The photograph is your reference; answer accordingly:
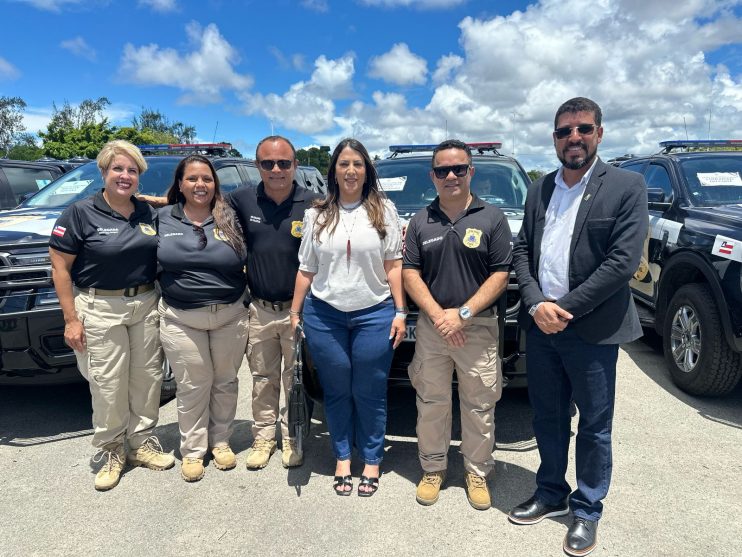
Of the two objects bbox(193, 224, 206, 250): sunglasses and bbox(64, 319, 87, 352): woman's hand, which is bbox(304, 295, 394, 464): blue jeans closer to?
bbox(193, 224, 206, 250): sunglasses

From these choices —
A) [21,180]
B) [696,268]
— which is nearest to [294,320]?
[696,268]

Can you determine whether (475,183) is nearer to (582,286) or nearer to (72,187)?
(582,286)

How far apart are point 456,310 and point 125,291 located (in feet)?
6.40

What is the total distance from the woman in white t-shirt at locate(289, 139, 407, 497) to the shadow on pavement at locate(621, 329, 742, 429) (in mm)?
2710

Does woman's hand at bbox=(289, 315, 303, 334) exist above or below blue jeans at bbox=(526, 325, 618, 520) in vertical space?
above

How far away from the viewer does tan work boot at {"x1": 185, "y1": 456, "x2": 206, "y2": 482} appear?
121 inches

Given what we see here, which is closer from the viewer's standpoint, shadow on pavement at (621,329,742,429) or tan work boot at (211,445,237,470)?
tan work boot at (211,445,237,470)

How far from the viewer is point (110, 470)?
10.1 feet

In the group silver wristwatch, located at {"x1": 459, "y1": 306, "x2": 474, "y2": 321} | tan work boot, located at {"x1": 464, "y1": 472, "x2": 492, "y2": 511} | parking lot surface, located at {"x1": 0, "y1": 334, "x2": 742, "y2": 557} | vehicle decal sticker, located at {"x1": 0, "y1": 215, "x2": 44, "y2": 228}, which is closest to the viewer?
parking lot surface, located at {"x1": 0, "y1": 334, "x2": 742, "y2": 557}

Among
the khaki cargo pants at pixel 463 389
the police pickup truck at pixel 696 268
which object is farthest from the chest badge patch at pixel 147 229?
the police pickup truck at pixel 696 268

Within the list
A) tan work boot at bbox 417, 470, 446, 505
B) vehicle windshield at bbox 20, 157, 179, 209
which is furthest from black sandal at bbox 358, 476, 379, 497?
vehicle windshield at bbox 20, 157, 179, 209

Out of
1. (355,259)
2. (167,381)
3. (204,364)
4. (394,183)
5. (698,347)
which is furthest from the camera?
(394,183)

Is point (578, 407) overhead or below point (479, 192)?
below

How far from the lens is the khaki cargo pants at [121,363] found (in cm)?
298
